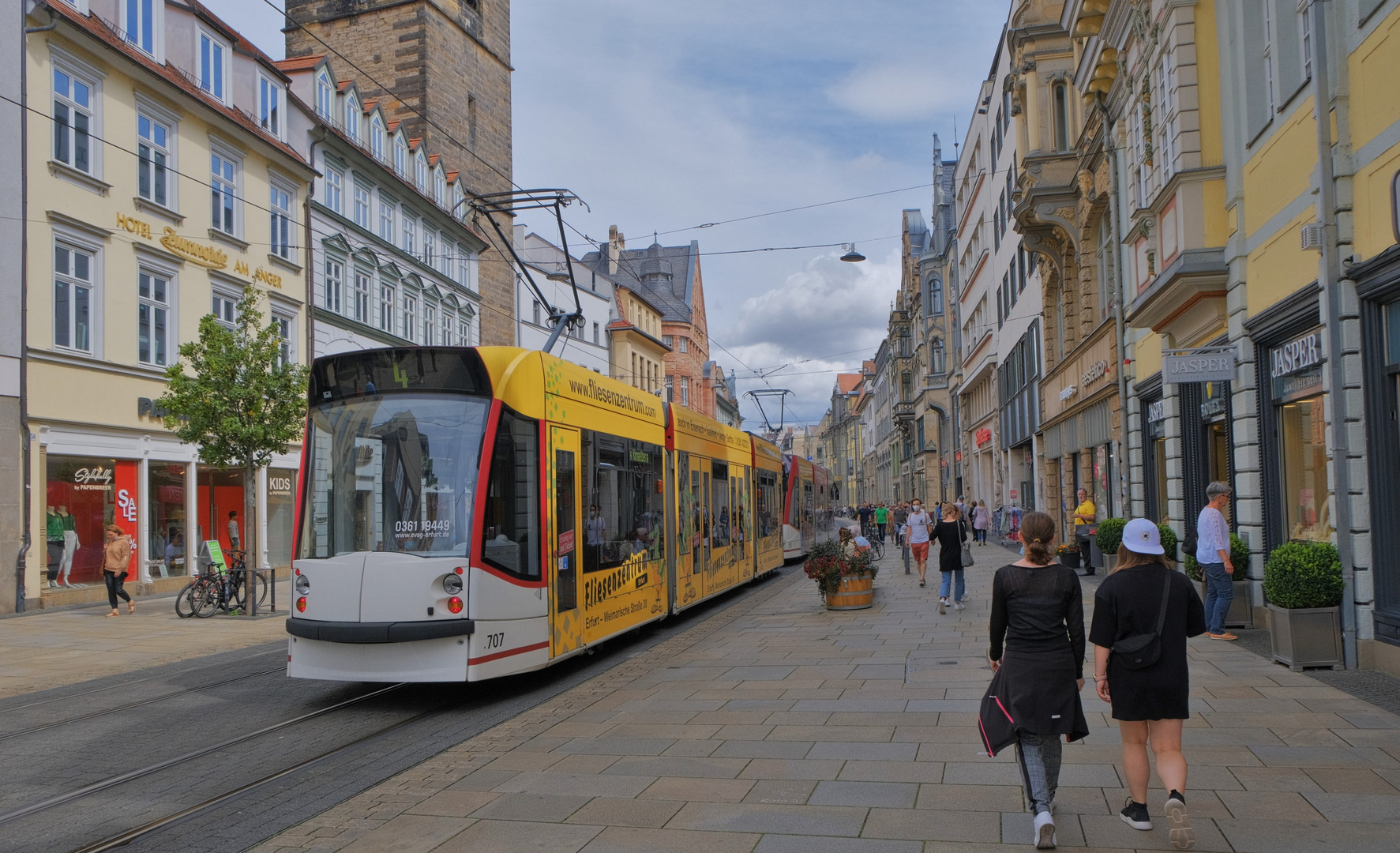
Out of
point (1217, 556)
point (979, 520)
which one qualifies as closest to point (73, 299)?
point (1217, 556)

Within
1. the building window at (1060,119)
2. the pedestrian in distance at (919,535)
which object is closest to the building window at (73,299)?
the pedestrian in distance at (919,535)

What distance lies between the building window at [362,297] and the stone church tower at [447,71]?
7941 mm

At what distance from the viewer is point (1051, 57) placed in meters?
25.8

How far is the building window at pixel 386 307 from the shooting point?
33.8 meters

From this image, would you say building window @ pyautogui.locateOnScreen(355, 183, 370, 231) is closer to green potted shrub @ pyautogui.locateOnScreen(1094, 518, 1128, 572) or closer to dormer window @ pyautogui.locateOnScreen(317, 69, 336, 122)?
dormer window @ pyautogui.locateOnScreen(317, 69, 336, 122)

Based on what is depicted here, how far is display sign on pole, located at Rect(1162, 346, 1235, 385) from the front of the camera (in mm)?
13180

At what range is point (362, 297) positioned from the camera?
32.3 meters

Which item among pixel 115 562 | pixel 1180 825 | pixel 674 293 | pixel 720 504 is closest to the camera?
pixel 1180 825

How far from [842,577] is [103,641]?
1042 cm

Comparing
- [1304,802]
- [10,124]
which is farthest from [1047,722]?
[10,124]

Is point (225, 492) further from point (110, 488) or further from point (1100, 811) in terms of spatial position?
point (1100, 811)

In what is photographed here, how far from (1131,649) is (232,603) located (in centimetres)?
1722

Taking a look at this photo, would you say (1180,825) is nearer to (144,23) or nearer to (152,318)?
(152,318)

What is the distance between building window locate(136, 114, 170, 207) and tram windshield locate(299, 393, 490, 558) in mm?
15494
